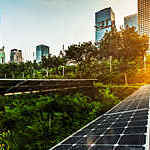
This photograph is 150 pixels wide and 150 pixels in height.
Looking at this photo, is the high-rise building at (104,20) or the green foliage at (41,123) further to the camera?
the high-rise building at (104,20)

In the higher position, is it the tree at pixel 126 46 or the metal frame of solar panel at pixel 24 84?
the tree at pixel 126 46

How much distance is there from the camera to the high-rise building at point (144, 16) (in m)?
147

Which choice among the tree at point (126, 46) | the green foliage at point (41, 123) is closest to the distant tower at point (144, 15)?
the tree at point (126, 46)

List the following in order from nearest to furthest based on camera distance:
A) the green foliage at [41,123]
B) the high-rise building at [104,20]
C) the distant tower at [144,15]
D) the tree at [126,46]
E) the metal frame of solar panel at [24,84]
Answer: the metal frame of solar panel at [24,84]
the green foliage at [41,123]
the tree at [126,46]
the distant tower at [144,15]
the high-rise building at [104,20]

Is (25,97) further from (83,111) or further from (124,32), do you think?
(124,32)

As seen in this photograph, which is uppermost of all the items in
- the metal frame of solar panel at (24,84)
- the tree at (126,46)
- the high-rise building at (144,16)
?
the high-rise building at (144,16)

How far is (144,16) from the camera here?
497 feet

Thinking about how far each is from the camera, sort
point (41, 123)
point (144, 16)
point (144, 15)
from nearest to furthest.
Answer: point (41, 123) → point (144, 15) → point (144, 16)

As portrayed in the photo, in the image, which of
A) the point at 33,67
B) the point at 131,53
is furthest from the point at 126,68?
the point at 33,67

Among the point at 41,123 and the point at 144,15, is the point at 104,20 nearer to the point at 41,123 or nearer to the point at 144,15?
the point at 144,15

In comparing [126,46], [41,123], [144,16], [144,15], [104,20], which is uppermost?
[104,20]

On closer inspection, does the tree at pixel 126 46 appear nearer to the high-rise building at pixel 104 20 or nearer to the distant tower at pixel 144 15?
the high-rise building at pixel 104 20

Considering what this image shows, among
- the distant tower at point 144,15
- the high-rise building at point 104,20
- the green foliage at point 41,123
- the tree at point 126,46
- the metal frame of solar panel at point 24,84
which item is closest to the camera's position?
the metal frame of solar panel at point 24,84

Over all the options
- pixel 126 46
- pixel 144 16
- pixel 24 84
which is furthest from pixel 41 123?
pixel 144 16
